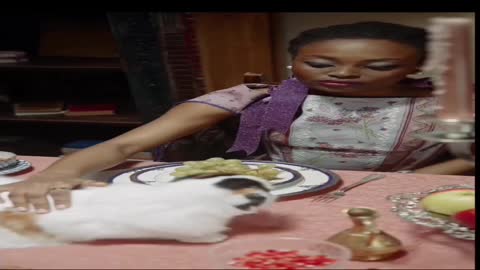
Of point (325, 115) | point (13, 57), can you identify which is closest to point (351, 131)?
point (325, 115)

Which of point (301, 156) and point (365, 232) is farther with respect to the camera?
point (301, 156)

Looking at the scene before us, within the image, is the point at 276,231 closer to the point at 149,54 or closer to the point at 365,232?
the point at 365,232

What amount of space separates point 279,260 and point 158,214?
0.37 feet

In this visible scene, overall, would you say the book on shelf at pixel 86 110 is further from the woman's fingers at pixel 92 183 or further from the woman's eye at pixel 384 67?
the woman's eye at pixel 384 67

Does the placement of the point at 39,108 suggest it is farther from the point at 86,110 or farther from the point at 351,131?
the point at 351,131

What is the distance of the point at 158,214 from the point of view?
653 millimetres

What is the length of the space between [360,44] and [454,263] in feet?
0.63

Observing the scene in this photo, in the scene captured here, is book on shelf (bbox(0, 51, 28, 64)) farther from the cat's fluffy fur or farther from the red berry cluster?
the red berry cluster

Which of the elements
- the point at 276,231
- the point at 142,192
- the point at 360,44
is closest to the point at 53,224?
the point at 142,192

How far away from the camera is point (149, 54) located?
28.5 inches

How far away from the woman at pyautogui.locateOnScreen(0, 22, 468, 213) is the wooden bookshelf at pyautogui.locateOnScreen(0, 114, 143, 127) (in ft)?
0.05

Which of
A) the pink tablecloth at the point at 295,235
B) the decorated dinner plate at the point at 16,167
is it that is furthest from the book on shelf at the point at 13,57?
the pink tablecloth at the point at 295,235

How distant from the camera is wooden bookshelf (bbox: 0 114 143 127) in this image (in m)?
0.74

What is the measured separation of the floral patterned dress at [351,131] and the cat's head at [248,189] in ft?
0.32
